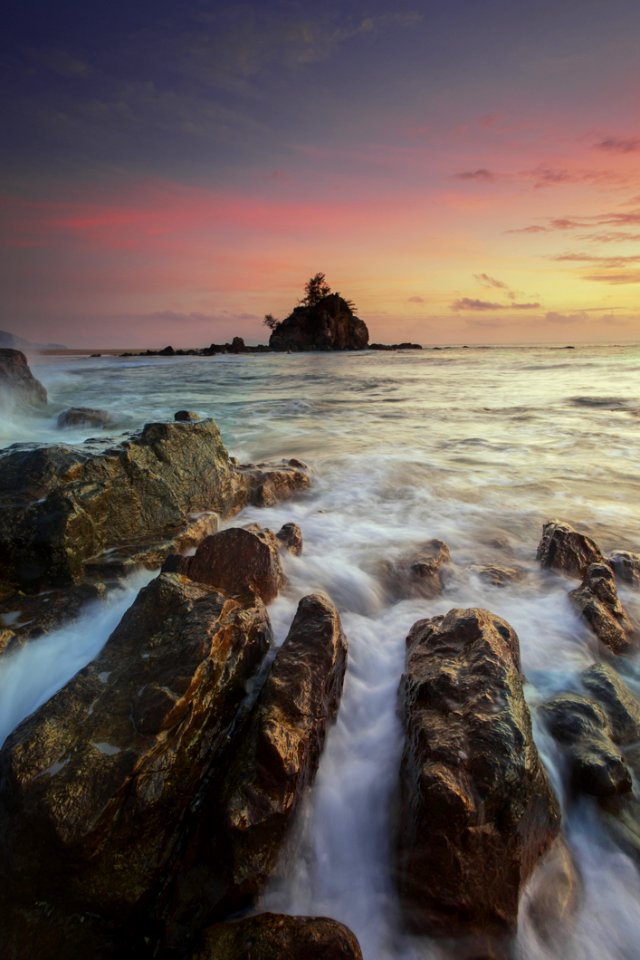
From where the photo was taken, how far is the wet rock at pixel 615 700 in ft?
9.70

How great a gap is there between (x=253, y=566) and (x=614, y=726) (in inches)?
102

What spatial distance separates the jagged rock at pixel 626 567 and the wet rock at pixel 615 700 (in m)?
1.49

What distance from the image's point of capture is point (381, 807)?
2537 millimetres

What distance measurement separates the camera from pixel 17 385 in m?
13.4

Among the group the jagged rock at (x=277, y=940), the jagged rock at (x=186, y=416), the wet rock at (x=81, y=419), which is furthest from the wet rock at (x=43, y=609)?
the wet rock at (x=81, y=419)

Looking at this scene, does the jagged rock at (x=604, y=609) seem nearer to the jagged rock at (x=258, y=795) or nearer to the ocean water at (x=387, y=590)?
the ocean water at (x=387, y=590)

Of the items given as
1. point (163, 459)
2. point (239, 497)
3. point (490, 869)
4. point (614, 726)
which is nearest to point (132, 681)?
point (490, 869)

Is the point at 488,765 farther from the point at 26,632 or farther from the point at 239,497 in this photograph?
the point at 239,497

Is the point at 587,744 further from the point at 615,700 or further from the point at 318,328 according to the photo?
the point at 318,328

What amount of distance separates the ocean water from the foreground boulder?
55 cm

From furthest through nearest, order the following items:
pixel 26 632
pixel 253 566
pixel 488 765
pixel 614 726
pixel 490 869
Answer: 1. pixel 253 566
2. pixel 26 632
3. pixel 614 726
4. pixel 488 765
5. pixel 490 869

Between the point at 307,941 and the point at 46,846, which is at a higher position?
the point at 46,846

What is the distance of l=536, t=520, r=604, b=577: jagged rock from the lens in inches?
189

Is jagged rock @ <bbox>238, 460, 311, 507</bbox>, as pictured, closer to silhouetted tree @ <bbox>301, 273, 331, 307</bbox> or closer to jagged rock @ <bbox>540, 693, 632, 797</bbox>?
jagged rock @ <bbox>540, 693, 632, 797</bbox>
